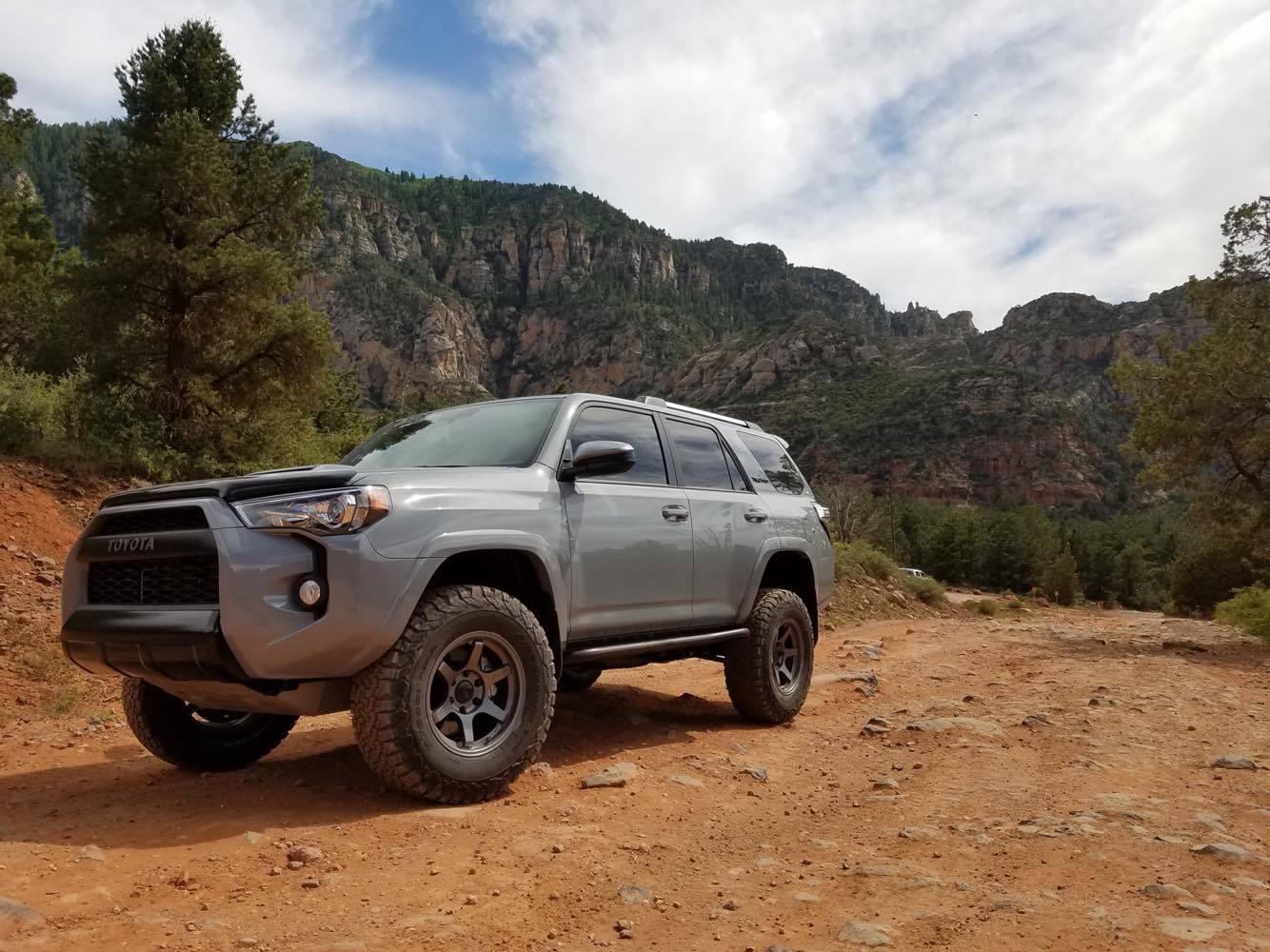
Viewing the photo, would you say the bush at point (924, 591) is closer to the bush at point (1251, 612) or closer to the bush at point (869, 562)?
the bush at point (869, 562)

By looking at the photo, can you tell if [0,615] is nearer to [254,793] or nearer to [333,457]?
[254,793]

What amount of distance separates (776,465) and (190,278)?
424 inches

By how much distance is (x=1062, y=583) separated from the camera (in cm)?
5241

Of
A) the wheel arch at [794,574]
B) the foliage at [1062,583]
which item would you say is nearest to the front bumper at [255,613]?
the wheel arch at [794,574]

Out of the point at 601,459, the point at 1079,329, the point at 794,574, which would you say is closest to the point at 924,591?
the point at 794,574

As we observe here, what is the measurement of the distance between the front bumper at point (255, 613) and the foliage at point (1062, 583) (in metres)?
55.5

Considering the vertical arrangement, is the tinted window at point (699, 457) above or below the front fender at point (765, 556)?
above

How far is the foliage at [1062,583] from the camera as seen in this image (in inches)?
2057

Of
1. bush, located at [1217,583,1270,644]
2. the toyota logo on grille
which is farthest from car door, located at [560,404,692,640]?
bush, located at [1217,583,1270,644]

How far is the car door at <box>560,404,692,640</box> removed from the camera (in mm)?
4414

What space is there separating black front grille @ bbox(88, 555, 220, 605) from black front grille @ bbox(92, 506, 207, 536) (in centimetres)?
14

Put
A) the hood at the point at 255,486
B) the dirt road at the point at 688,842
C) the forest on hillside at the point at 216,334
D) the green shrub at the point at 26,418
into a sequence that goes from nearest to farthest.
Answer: the dirt road at the point at 688,842, the hood at the point at 255,486, the green shrub at the point at 26,418, the forest on hillside at the point at 216,334

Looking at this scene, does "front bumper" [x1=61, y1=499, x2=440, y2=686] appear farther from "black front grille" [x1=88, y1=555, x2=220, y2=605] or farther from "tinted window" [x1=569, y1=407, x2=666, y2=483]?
"tinted window" [x1=569, y1=407, x2=666, y2=483]

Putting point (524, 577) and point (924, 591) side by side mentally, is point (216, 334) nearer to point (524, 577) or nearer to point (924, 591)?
point (524, 577)
